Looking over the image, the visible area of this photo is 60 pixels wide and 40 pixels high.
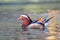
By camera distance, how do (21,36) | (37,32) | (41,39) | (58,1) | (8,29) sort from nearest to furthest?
1. (41,39)
2. (21,36)
3. (37,32)
4. (8,29)
5. (58,1)

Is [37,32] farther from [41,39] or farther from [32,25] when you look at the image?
[41,39]

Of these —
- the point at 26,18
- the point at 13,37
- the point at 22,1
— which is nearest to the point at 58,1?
the point at 22,1

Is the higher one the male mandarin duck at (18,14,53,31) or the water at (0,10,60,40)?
the male mandarin duck at (18,14,53,31)

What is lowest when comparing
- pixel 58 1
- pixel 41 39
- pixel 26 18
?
pixel 41 39

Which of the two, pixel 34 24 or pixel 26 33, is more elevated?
pixel 34 24

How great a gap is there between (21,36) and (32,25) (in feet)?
5.15

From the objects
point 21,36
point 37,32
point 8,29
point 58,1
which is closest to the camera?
point 21,36

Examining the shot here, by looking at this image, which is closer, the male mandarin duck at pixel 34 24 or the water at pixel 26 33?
the water at pixel 26 33

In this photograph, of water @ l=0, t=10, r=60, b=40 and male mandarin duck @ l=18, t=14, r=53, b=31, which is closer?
water @ l=0, t=10, r=60, b=40

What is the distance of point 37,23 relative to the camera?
41.0 ft

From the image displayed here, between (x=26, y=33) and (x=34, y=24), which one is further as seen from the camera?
(x=34, y=24)

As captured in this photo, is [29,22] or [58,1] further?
[58,1]

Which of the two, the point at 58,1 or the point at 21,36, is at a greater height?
the point at 58,1

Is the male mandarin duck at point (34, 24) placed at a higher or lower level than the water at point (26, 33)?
higher
